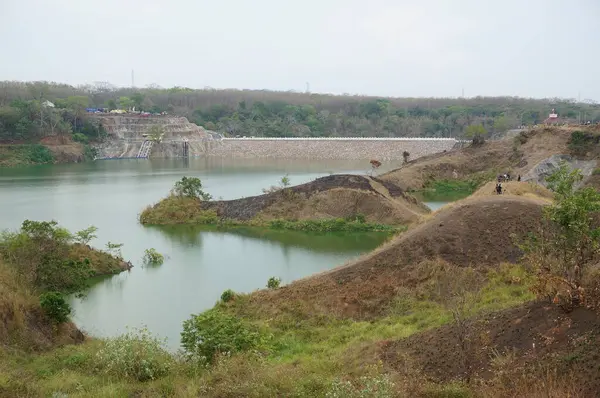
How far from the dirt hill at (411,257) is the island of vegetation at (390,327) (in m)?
0.05

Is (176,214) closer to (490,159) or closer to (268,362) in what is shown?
(268,362)

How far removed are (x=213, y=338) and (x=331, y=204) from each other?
59.9 feet

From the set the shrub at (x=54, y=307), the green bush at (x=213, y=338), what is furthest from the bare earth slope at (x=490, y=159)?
the shrub at (x=54, y=307)

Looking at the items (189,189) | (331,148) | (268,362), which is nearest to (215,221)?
(189,189)

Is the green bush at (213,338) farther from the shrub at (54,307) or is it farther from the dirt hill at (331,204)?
the dirt hill at (331,204)

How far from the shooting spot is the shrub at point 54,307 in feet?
36.4

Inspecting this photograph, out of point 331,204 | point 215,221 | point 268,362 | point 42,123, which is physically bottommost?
point 215,221

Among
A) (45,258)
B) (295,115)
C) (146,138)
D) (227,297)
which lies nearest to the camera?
(227,297)

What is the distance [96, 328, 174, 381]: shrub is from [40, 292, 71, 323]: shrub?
3.18 m

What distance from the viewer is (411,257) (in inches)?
563

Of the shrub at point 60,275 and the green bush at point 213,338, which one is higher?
the green bush at point 213,338

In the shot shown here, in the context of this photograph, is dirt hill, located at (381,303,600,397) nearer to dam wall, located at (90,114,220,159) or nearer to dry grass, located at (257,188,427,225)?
dry grass, located at (257,188,427,225)

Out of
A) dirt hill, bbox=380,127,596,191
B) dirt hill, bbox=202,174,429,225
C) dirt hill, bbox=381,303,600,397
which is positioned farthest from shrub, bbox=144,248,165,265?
dirt hill, bbox=380,127,596,191

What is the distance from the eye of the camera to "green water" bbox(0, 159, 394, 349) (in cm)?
1462
